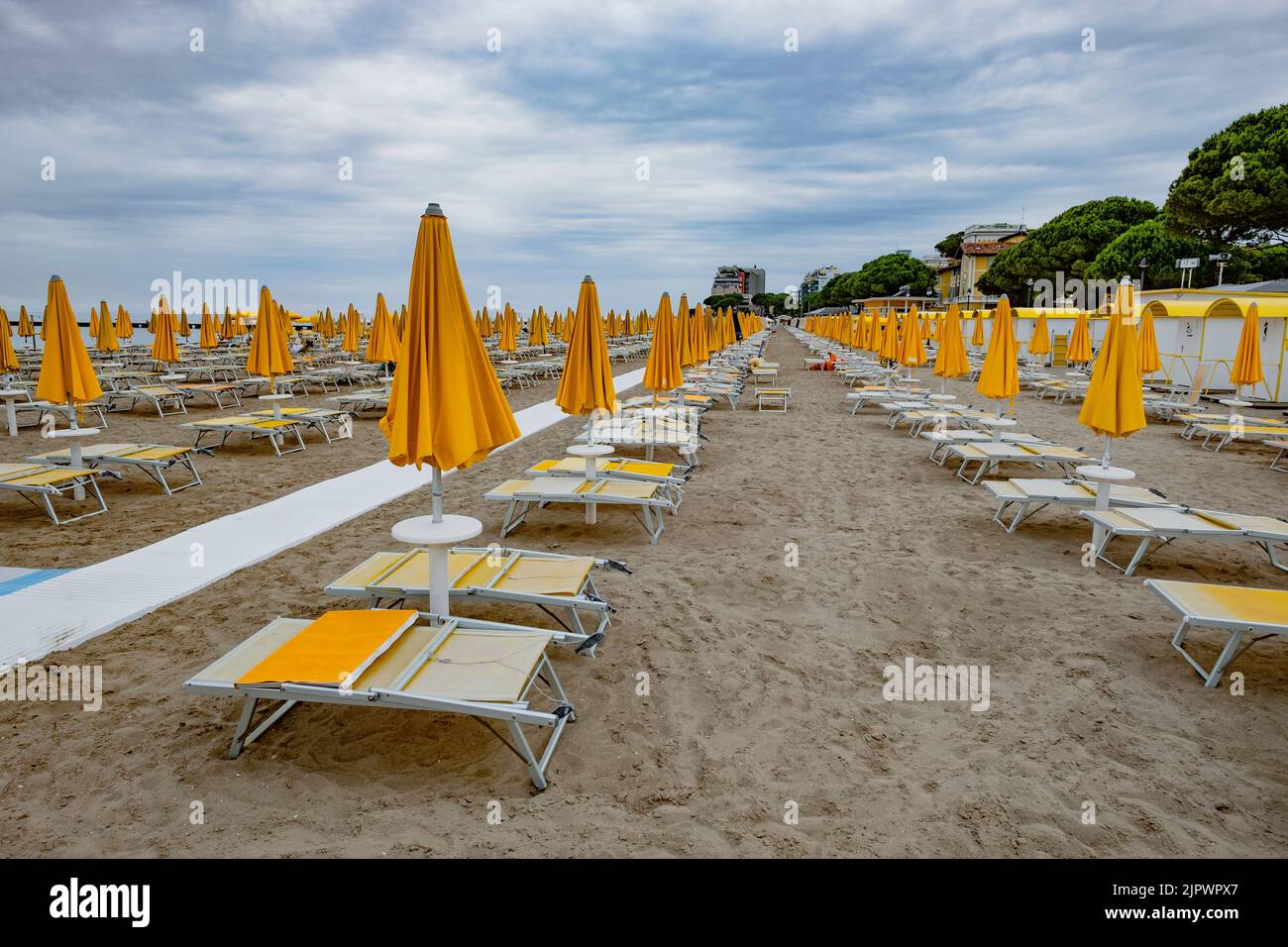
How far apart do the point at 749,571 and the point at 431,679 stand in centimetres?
323

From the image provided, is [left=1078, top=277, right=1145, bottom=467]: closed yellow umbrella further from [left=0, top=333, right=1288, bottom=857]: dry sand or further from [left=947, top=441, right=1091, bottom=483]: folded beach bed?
[left=947, top=441, right=1091, bottom=483]: folded beach bed

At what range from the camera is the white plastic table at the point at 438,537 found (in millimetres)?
3760

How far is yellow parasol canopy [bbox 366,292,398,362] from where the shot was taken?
1438 centimetres

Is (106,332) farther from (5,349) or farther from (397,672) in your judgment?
(397,672)

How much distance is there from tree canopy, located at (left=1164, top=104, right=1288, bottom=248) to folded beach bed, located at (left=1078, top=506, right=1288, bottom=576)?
91.3 feet

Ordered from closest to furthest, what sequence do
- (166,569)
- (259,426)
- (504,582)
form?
1. (504,582)
2. (166,569)
3. (259,426)

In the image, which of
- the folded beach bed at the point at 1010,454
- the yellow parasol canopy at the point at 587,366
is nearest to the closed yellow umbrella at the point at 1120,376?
the folded beach bed at the point at 1010,454

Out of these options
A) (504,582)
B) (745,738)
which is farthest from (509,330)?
(745,738)

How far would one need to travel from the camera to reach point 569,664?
4.42m

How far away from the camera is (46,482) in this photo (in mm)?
7152

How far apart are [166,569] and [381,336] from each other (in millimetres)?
9579

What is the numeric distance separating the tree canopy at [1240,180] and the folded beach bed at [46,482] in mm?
34676
